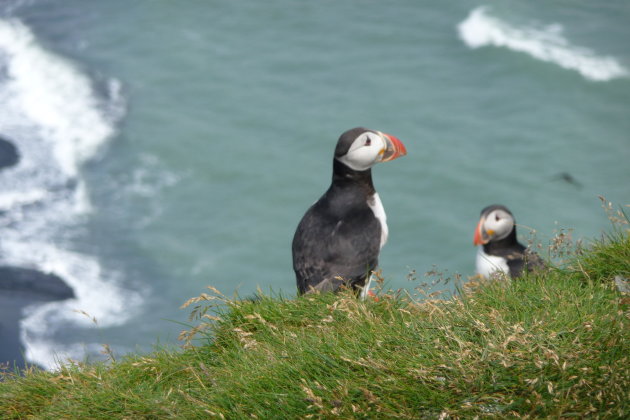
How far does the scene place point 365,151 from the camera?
303 inches

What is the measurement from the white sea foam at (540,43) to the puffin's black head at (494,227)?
2220 centimetres

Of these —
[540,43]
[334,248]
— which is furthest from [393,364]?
[540,43]

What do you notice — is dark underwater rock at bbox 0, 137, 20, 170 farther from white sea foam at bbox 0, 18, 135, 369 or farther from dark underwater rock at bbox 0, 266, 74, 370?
dark underwater rock at bbox 0, 266, 74, 370

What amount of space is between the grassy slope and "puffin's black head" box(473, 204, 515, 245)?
4.22 meters

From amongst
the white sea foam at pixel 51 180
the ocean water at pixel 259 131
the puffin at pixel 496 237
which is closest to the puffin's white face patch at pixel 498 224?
the puffin at pixel 496 237

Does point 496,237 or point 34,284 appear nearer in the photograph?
point 496,237

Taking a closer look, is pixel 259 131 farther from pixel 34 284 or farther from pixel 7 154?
pixel 34 284

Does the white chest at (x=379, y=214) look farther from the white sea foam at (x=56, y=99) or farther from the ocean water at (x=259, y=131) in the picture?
the white sea foam at (x=56, y=99)

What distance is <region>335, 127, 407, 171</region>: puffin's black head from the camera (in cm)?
771

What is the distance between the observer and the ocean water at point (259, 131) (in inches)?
875

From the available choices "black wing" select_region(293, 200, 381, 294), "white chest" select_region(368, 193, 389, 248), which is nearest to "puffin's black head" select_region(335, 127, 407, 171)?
"white chest" select_region(368, 193, 389, 248)

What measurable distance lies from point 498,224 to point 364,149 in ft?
9.93

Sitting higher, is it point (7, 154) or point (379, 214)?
point (7, 154)

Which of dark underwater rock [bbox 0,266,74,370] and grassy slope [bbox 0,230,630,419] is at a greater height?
dark underwater rock [bbox 0,266,74,370]
